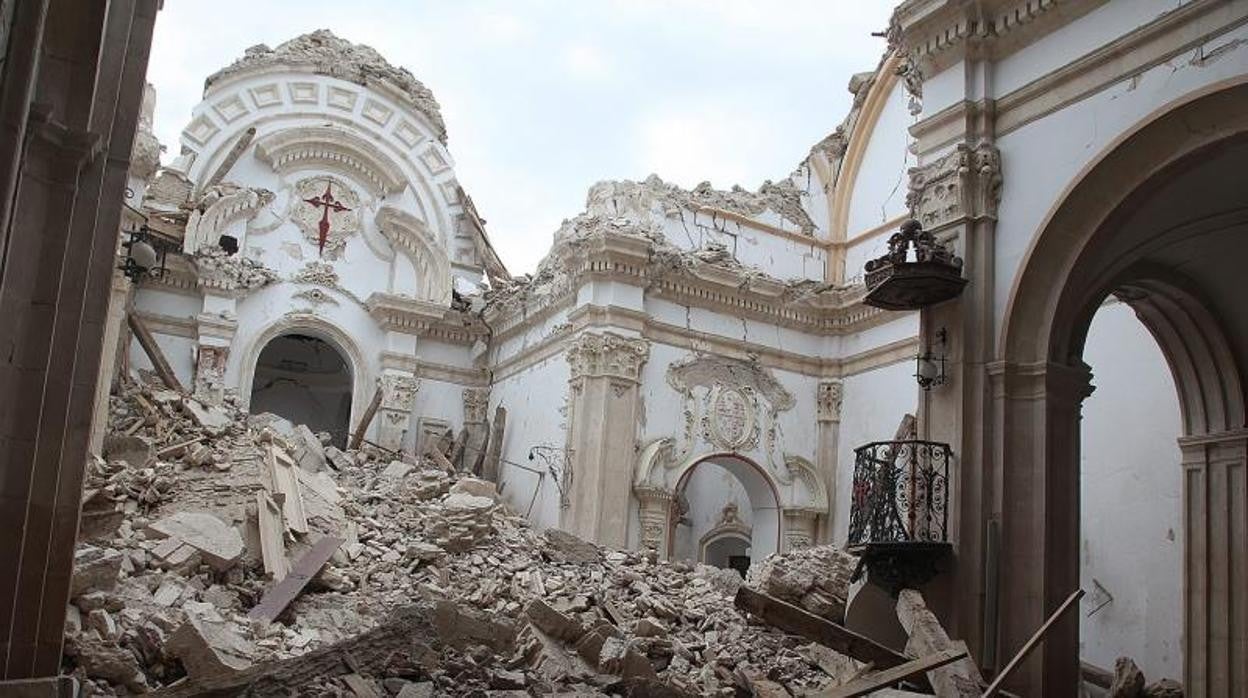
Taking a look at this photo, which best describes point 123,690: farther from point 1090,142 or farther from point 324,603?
point 1090,142

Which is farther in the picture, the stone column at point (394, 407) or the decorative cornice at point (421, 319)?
the decorative cornice at point (421, 319)

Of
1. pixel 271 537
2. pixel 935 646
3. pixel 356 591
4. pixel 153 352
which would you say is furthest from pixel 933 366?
pixel 153 352

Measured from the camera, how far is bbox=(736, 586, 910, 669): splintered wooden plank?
877 cm

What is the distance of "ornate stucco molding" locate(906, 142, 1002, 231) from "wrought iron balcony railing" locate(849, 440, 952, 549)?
7.33ft

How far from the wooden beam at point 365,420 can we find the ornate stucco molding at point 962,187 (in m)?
13.5

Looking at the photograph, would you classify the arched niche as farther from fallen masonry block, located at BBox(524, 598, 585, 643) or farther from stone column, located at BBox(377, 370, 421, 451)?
fallen masonry block, located at BBox(524, 598, 585, 643)

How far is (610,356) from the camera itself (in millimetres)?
17875

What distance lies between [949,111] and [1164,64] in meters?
2.22

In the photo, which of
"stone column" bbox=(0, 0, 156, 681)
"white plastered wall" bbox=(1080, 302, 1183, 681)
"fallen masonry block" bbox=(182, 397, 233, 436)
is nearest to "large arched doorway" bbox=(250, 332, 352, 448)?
"fallen masonry block" bbox=(182, 397, 233, 436)

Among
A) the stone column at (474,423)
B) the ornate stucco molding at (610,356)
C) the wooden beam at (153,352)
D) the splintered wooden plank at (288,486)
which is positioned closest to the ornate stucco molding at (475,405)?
the stone column at (474,423)

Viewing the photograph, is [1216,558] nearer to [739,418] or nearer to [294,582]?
[739,418]

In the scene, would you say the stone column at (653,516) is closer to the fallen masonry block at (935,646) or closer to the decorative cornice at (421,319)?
the decorative cornice at (421,319)

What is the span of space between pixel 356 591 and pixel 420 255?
481 inches

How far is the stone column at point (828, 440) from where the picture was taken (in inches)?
759
